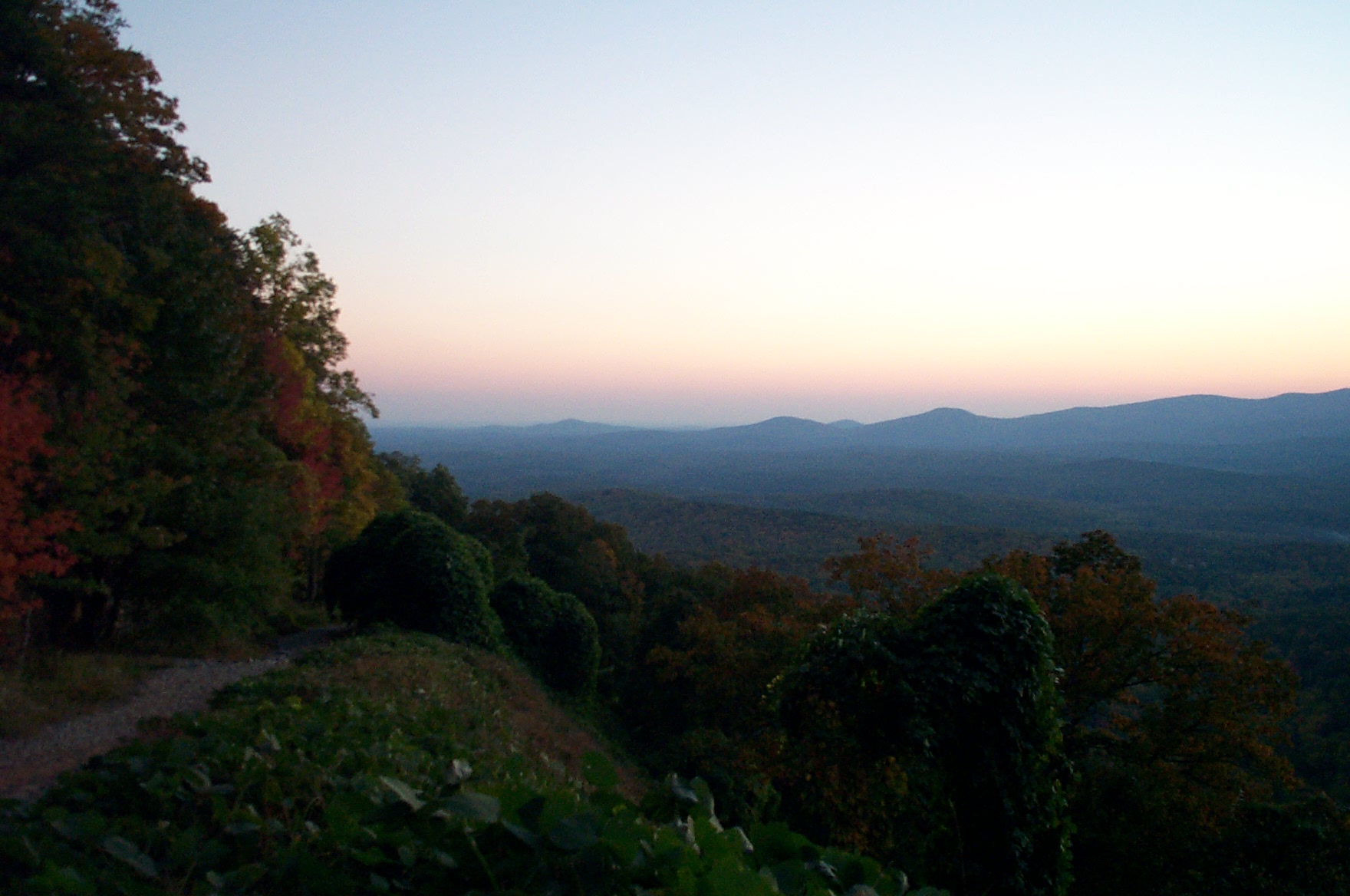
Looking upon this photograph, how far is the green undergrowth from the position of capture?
2.00m

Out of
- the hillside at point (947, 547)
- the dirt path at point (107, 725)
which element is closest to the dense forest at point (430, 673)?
the dirt path at point (107, 725)

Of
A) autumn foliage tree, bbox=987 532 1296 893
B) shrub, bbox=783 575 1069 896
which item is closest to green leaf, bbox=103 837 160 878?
shrub, bbox=783 575 1069 896

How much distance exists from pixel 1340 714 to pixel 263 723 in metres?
23.0

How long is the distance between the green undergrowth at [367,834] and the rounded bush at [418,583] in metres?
12.6

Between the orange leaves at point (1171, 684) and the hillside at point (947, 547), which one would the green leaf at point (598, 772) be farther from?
the hillside at point (947, 547)

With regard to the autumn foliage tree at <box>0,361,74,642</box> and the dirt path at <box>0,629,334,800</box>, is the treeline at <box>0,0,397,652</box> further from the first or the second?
the dirt path at <box>0,629,334,800</box>

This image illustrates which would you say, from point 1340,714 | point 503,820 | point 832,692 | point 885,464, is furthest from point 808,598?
point 885,464

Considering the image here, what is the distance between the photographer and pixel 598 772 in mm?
2514

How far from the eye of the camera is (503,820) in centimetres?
211

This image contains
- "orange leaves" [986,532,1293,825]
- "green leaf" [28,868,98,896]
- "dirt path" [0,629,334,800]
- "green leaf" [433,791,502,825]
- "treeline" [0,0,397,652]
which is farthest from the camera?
"orange leaves" [986,532,1293,825]

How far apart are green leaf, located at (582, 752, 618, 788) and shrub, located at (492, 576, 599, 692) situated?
18.4 meters

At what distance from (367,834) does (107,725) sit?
909 centimetres

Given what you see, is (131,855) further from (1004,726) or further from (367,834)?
(1004,726)

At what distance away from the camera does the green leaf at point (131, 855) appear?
219 centimetres
